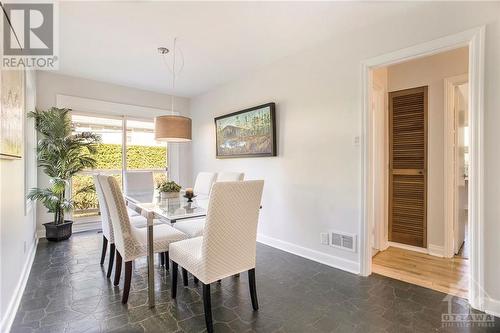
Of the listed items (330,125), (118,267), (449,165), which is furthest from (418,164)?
(118,267)

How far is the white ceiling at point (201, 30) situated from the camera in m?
2.24

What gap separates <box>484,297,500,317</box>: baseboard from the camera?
1886 mm

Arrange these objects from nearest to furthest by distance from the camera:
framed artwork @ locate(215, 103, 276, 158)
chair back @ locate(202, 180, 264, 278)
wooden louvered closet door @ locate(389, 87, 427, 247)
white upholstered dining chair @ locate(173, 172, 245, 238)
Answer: chair back @ locate(202, 180, 264, 278) → white upholstered dining chair @ locate(173, 172, 245, 238) → wooden louvered closet door @ locate(389, 87, 427, 247) → framed artwork @ locate(215, 103, 276, 158)

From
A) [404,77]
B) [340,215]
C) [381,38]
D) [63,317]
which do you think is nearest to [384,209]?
[340,215]

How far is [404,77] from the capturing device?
3447 mm

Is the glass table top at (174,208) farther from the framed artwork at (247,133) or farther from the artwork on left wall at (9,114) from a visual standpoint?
the framed artwork at (247,133)

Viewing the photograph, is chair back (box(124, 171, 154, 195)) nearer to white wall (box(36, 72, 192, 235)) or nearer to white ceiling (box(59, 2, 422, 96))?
white wall (box(36, 72, 192, 235))

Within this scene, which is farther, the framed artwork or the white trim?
the white trim

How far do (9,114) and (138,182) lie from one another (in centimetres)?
185

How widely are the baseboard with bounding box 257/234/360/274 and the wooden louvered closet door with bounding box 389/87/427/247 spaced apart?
4.39 ft

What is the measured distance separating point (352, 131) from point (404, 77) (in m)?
1.56

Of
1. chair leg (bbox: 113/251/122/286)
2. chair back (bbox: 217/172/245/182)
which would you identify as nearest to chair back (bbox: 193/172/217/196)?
chair back (bbox: 217/172/245/182)

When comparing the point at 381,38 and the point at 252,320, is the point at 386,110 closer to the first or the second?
the point at 381,38

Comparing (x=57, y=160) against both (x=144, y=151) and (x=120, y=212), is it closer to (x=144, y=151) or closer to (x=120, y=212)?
(x=144, y=151)
